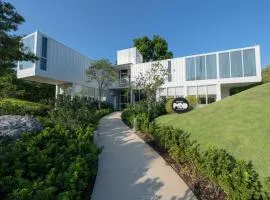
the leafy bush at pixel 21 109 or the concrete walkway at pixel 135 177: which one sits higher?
the leafy bush at pixel 21 109

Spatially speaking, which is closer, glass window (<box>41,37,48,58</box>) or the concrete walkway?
the concrete walkway

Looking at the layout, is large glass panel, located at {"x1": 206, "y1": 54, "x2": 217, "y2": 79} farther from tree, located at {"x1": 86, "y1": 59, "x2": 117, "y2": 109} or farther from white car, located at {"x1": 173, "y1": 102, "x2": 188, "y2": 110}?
tree, located at {"x1": 86, "y1": 59, "x2": 117, "y2": 109}

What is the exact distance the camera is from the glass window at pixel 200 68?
22.1 metres

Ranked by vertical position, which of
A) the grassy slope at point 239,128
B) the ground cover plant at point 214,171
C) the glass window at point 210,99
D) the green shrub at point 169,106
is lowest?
the ground cover plant at point 214,171

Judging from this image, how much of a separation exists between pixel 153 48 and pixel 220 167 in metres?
35.1

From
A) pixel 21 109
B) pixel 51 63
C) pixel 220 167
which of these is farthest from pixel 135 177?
pixel 51 63

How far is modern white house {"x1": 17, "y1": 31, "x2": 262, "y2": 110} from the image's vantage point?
1916 cm

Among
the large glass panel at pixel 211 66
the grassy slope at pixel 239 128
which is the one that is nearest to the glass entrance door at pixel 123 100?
the large glass panel at pixel 211 66

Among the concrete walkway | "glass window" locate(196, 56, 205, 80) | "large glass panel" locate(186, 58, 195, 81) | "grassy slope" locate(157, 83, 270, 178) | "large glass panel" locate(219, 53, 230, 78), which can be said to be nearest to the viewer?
the concrete walkway

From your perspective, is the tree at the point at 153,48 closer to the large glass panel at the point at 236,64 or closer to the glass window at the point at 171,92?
the glass window at the point at 171,92

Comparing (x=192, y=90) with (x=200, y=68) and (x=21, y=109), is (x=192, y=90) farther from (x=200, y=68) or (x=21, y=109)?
(x=21, y=109)

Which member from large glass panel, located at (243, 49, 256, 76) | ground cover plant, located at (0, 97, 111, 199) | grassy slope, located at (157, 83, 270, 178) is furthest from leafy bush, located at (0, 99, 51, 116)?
large glass panel, located at (243, 49, 256, 76)

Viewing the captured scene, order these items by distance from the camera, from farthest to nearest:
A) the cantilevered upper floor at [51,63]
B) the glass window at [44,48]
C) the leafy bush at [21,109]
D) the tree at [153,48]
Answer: the tree at [153,48] < the glass window at [44,48] < the cantilevered upper floor at [51,63] < the leafy bush at [21,109]

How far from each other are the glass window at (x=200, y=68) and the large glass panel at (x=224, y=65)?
164cm
